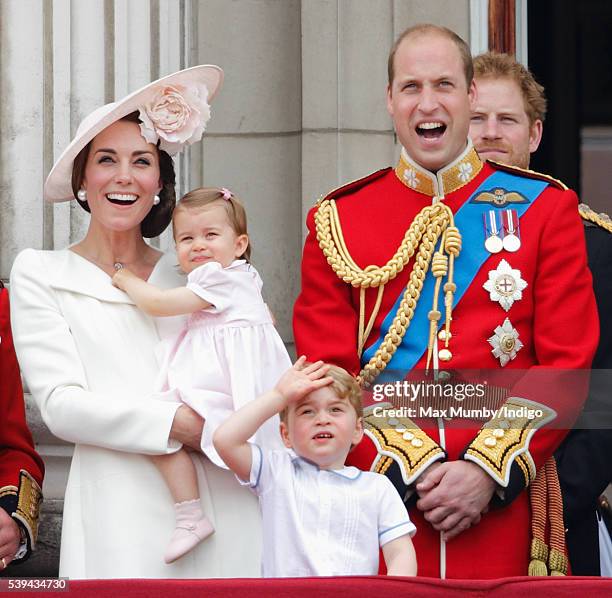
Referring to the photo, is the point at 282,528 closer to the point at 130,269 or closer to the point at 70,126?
the point at 130,269

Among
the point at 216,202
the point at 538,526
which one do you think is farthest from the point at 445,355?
the point at 216,202

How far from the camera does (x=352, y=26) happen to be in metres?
5.45

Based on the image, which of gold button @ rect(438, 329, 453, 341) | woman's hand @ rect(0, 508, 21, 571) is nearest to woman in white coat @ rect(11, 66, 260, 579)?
woman's hand @ rect(0, 508, 21, 571)

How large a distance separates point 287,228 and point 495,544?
7.34 feet

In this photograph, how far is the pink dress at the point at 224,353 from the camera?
11.9 ft

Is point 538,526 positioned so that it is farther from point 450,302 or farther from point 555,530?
point 450,302

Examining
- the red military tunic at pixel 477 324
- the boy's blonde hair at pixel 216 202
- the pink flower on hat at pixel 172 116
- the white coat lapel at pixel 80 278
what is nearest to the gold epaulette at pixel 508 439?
the red military tunic at pixel 477 324

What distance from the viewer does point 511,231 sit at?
12.0 ft

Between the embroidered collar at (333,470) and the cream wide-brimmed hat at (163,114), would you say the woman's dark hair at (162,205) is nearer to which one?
the cream wide-brimmed hat at (163,114)

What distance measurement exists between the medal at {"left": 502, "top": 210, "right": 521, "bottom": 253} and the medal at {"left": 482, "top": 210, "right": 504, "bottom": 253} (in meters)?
0.02

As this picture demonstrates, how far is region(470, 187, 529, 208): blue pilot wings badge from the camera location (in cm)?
372

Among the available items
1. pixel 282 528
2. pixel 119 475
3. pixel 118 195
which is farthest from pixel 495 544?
pixel 118 195

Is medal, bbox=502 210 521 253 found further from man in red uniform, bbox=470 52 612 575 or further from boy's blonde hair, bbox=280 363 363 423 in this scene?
boy's blonde hair, bbox=280 363 363 423

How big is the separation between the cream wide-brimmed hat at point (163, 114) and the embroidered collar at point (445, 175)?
50 cm
